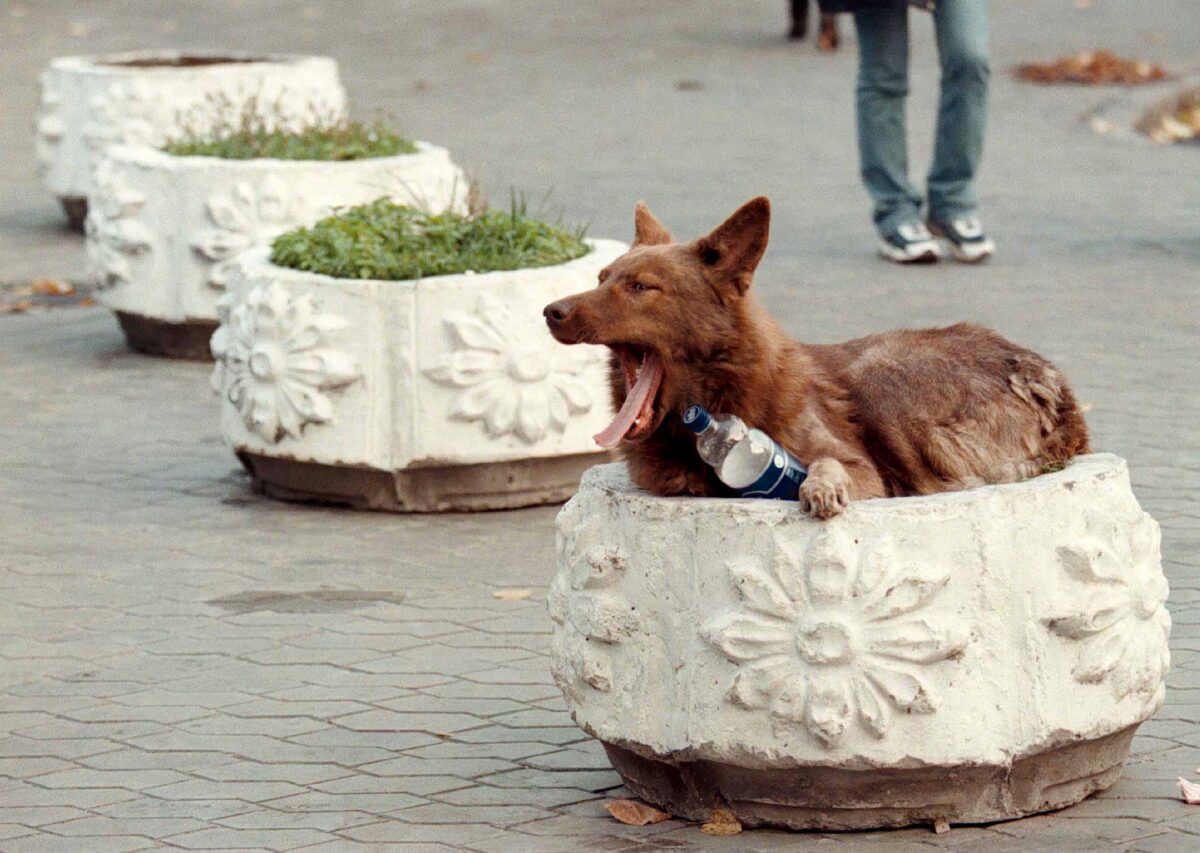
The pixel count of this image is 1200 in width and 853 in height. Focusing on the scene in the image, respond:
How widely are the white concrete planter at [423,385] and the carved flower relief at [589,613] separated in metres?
2.57

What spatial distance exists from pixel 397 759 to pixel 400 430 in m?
2.36

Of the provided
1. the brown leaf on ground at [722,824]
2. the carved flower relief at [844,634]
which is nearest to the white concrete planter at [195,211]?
the brown leaf on ground at [722,824]

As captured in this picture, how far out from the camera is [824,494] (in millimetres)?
4340

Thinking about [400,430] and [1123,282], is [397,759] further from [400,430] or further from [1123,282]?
[1123,282]

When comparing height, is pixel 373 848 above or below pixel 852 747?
below

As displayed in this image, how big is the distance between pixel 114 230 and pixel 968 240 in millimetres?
4401

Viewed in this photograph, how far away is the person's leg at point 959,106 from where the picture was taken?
10836 mm

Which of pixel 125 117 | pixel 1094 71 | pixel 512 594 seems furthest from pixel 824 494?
pixel 1094 71

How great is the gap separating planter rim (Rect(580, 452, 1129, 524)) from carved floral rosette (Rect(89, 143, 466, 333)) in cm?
484

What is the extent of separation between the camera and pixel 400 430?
7449mm

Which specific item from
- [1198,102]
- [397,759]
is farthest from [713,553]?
[1198,102]

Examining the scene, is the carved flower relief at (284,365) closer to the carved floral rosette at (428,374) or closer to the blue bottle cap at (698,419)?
the carved floral rosette at (428,374)

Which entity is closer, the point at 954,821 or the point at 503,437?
the point at 954,821

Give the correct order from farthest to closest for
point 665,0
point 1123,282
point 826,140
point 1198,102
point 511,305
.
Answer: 1. point 665,0
2. point 1198,102
3. point 826,140
4. point 1123,282
5. point 511,305
